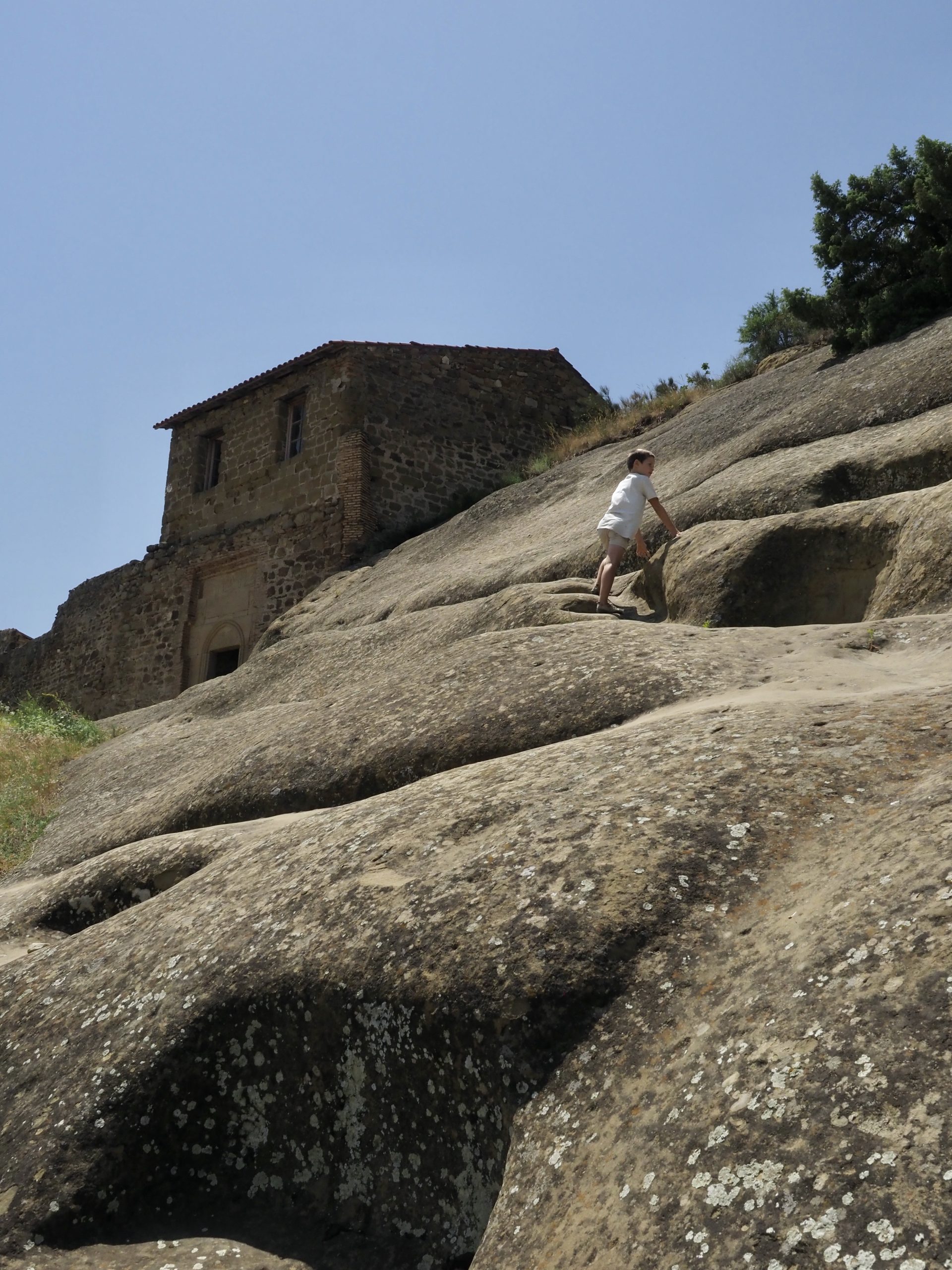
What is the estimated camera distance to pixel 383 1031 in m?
3.45

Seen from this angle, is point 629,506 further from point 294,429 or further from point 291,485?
point 294,429

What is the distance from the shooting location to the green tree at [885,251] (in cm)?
1325

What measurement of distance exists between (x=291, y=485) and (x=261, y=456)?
1472 mm

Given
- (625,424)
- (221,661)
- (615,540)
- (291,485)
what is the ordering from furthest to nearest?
(221,661)
(291,485)
(625,424)
(615,540)

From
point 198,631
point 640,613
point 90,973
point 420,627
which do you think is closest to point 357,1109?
point 90,973

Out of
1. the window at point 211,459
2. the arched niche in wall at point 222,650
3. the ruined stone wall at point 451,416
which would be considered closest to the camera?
the ruined stone wall at point 451,416

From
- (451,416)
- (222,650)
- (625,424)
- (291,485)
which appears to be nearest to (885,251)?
(625,424)

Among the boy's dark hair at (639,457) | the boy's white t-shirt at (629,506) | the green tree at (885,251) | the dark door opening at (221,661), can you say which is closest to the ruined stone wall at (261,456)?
the dark door opening at (221,661)

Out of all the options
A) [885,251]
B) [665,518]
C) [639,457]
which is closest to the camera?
[665,518]

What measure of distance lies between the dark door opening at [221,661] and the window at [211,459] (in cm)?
415

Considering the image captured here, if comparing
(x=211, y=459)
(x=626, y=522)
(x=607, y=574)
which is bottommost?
(x=607, y=574)

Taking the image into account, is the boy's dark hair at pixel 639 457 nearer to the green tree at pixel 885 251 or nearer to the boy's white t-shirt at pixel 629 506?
the boy's white t-shirt at pixel 629 506

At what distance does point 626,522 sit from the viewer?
9109 mm

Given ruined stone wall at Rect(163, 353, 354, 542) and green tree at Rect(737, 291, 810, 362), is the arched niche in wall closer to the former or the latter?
ruined stone wall at Rect(163, 353, 354, 542)
